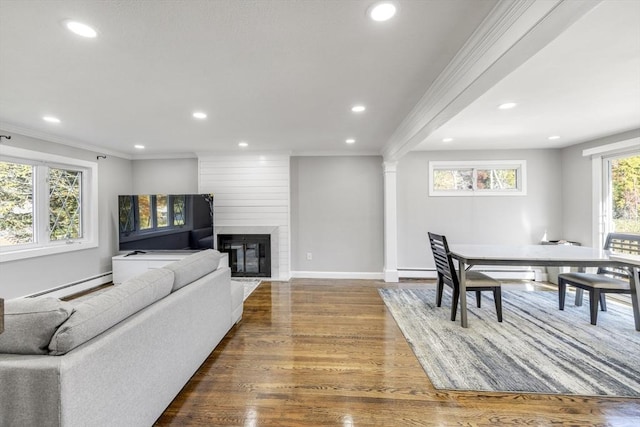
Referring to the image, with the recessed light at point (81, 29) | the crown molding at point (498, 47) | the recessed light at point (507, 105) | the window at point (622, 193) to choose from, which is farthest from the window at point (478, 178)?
the recessed light at point (81, 29)

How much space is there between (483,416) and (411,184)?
12.0 ft

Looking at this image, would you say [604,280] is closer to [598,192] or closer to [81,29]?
[598,192]

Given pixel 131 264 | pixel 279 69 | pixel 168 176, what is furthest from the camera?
pixel 168 176

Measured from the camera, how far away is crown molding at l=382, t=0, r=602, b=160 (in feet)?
3.85

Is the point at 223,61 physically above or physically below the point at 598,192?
above

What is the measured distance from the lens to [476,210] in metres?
4.71

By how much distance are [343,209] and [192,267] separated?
3124 mm

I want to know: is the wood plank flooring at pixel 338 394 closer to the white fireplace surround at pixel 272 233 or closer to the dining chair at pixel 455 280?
the dining chair at pixel 455 280

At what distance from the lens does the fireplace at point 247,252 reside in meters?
4.85

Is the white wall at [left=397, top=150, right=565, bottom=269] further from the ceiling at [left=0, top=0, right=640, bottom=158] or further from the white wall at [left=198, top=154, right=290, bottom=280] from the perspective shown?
the white wall at [left=198, top=154, right=290, bottom=280]

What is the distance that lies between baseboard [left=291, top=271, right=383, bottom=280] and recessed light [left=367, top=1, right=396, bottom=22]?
4029mm

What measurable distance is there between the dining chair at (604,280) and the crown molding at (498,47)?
2.44 m

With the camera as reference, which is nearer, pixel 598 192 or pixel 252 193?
pixel 598 192

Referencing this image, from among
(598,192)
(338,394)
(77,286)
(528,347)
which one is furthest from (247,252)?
(598,192)
